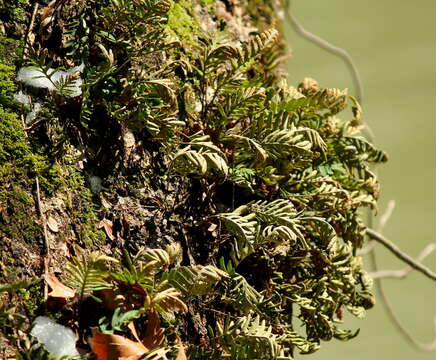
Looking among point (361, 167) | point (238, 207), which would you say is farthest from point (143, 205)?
point (361, 167)

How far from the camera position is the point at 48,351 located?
103 centimetres

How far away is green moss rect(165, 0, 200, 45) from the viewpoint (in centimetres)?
152

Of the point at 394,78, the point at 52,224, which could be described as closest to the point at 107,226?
the point at 52,224

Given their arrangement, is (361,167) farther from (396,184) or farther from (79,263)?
(396,184)

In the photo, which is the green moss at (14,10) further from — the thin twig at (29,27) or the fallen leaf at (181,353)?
the fallen leaf at (181,353)

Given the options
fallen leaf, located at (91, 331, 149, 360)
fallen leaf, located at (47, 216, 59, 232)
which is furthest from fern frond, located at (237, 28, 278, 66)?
fallen leaf, located at (91, 331, 149, 360)

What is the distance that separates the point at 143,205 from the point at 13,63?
13.5 inches

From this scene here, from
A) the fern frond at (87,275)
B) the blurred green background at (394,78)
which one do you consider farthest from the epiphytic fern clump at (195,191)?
the blurred green background at (394,78)

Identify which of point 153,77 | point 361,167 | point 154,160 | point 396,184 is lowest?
point 396,184

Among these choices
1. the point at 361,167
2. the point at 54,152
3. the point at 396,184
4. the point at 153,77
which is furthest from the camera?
the point at 396,184

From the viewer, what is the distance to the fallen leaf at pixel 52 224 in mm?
1132

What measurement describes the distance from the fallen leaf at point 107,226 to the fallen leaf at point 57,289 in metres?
0.13

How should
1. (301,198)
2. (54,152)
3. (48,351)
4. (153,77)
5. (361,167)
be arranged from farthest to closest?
(361,167), (301,198), (153,77), (54,152), (48,351)

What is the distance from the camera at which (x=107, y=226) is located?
120cm
